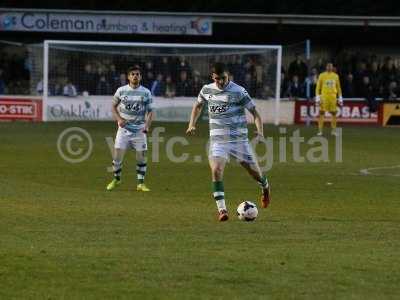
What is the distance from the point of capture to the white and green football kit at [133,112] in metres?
19.4

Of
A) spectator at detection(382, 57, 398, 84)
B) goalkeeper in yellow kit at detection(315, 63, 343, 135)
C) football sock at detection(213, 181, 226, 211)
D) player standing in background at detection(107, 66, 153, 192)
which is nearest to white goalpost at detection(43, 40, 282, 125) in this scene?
spectator at detection(382, 57, 398, 84)

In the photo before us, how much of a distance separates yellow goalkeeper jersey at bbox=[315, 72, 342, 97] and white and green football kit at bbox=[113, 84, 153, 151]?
1521 cm

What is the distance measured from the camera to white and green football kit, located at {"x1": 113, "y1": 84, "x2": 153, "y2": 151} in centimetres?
1944

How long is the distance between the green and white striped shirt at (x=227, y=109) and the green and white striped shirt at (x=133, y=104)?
4288 mm

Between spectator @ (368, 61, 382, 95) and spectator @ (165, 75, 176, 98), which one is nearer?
spectator @ (165, 75, 176, 98)

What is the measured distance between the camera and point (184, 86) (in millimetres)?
39250

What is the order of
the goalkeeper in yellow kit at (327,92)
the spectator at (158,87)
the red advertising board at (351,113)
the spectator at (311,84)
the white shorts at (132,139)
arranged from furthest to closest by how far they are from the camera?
the red advertising board at (351,113)
the spectator at (311,84)
the spectator at (158,87)
the goalkeeper in yellow kit at (327,92)
the white shorts at (132,139)

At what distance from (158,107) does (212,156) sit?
24.1 metres

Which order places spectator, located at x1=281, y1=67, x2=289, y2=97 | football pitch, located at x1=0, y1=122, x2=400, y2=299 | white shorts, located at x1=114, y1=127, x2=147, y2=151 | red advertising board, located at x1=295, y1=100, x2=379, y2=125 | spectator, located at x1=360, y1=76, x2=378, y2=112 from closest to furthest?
football pitch, located at x1=0, y1=122, x2=400, y2=299 → white shorts, located at x1=114, y1=127, x2=147, y2=151 → red advertising board, located at x1=295, y1=100, x2=379, y2=125 → spectator, located at x1=360, y1=76, x2=378, y2=112 → spectator, located at x1=281, y1=67, x2=289, y2=97

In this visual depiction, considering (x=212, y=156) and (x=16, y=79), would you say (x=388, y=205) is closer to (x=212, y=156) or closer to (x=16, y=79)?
(x=212, y=156)

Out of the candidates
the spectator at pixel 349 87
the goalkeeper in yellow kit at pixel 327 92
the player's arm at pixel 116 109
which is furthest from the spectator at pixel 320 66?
the player's arm at pixel 116 109

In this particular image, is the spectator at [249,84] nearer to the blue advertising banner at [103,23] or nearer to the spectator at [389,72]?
the blue advertising banner at [103,23]

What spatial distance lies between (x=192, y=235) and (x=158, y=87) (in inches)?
1057

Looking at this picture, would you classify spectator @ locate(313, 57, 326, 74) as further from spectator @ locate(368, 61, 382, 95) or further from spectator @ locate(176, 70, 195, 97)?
spectator @ locate(176, 70, 195, 97)
